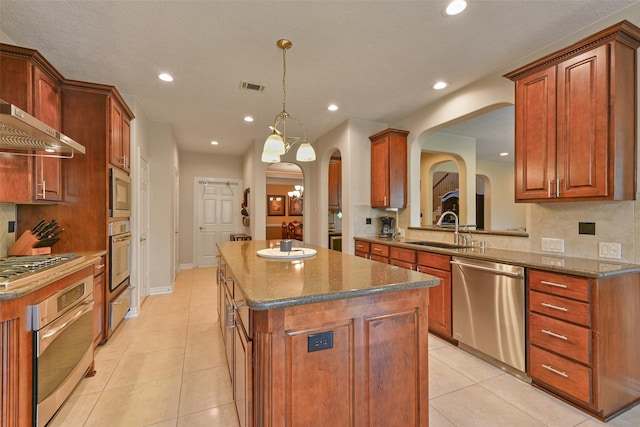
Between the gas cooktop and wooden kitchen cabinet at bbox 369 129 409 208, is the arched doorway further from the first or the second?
the gas cooktop

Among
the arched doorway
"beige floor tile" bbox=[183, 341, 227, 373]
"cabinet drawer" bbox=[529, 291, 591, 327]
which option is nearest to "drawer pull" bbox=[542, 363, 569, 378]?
"cabinet drawer" bbox=[529, 291, 591, 327]

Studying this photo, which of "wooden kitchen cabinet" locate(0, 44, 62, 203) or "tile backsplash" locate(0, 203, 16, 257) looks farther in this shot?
"tile backsplash" locate(0, 203, 16, 257)

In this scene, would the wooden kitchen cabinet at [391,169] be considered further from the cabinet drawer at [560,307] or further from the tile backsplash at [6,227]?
the tile backsplash at [6,227]

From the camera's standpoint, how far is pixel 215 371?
7.63ft

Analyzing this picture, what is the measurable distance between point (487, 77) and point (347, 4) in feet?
6.20

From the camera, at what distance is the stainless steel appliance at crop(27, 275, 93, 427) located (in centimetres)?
150

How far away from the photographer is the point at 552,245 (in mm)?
2434

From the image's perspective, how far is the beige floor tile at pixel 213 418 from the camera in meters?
1.74

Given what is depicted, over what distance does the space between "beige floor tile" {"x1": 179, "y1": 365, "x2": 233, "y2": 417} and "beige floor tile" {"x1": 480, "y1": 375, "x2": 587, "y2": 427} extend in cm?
191

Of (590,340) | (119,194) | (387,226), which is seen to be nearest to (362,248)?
(387,226)

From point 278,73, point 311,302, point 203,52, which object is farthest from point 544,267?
point 203,52

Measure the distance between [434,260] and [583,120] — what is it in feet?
5.22

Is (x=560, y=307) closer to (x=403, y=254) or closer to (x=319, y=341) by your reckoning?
(x=403, y=254)

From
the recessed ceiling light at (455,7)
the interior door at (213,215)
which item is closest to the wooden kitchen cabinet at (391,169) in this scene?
the recessed ceiling light at (455,7)
